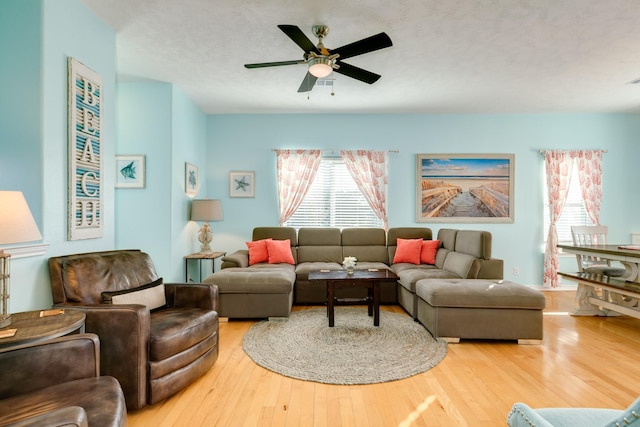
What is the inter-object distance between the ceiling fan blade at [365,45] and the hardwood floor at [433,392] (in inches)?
96.3

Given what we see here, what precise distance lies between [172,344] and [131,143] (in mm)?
3012

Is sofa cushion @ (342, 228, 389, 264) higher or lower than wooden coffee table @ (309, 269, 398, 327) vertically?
higher

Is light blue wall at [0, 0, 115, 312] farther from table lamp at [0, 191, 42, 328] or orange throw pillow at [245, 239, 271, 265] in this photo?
orange throw pillow at [245, 239, 271, 265]

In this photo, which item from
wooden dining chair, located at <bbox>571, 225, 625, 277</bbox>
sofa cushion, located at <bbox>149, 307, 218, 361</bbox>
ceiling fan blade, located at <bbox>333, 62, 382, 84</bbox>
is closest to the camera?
sofa cushion, located at <bbox>149, 307, 218, 361</bbox>

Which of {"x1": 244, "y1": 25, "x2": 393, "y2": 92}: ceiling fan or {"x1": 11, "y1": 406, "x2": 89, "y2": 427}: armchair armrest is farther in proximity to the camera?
{"x1": 244, "y1": 25, "x2": 393, "y2": 92}: ceiling fan

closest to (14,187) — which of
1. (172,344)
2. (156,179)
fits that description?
(172,344)

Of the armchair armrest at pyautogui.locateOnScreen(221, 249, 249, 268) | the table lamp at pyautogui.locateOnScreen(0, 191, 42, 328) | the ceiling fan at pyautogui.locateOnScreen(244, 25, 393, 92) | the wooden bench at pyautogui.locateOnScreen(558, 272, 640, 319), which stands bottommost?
the wooden bench at pyautogui.locateOnScreen(558, 272, 640, 319)

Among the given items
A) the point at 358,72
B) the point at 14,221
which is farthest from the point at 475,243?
the point at 14,221

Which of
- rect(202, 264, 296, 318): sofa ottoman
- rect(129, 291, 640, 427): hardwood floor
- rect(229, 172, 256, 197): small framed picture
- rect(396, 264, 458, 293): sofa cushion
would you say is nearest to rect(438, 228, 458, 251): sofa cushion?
rect(396, 264, 458, 293): sofa cushion

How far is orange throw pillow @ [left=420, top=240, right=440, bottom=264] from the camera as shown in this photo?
185 inches

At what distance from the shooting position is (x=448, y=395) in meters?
2.19

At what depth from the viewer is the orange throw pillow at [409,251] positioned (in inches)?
187

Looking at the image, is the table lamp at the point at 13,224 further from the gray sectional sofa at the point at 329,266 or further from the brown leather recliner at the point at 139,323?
the gray sectional sofa at the point at 329,266

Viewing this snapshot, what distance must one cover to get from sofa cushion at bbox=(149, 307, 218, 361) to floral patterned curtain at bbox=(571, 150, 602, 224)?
5.92m
